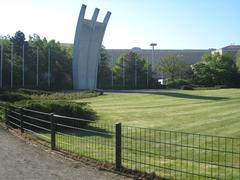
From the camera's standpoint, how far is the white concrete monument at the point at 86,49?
210 feet

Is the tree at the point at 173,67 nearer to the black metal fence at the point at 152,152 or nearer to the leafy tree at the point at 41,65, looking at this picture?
the leafy tree at the point at 41,65

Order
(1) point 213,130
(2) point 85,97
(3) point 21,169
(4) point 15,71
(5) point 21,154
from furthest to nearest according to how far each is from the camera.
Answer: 1. (4) point 15,71
2. (2) point 85,97
3. (1) point 213,130
4. (5) point 21,154
5. (3) point 21,169

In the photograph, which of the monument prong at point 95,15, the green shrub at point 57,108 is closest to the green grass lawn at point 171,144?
the green shrub at point 57,108

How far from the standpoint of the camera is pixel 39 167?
32.5 ft

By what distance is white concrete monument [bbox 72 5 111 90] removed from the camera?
63.9 metres

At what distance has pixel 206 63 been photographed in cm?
9381

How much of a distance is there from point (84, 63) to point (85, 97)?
20.4 meters

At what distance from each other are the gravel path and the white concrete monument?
51982 mm

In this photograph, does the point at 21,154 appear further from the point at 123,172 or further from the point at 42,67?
the point at 42,67

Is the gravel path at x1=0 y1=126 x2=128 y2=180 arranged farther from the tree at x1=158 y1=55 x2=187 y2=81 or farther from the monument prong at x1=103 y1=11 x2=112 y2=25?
the tree at x1=158 y1=55 x2=187 y2=81

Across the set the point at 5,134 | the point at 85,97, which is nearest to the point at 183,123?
the point at 5,134

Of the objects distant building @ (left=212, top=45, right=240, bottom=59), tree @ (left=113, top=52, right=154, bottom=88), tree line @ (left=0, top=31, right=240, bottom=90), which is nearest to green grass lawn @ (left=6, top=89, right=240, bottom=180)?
tree line @ (left=0, top=31, right=240, bottom=90)

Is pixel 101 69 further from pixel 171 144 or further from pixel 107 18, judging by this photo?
pixel 171 144

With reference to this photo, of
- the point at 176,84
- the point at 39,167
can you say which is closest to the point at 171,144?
the point at 39,167
